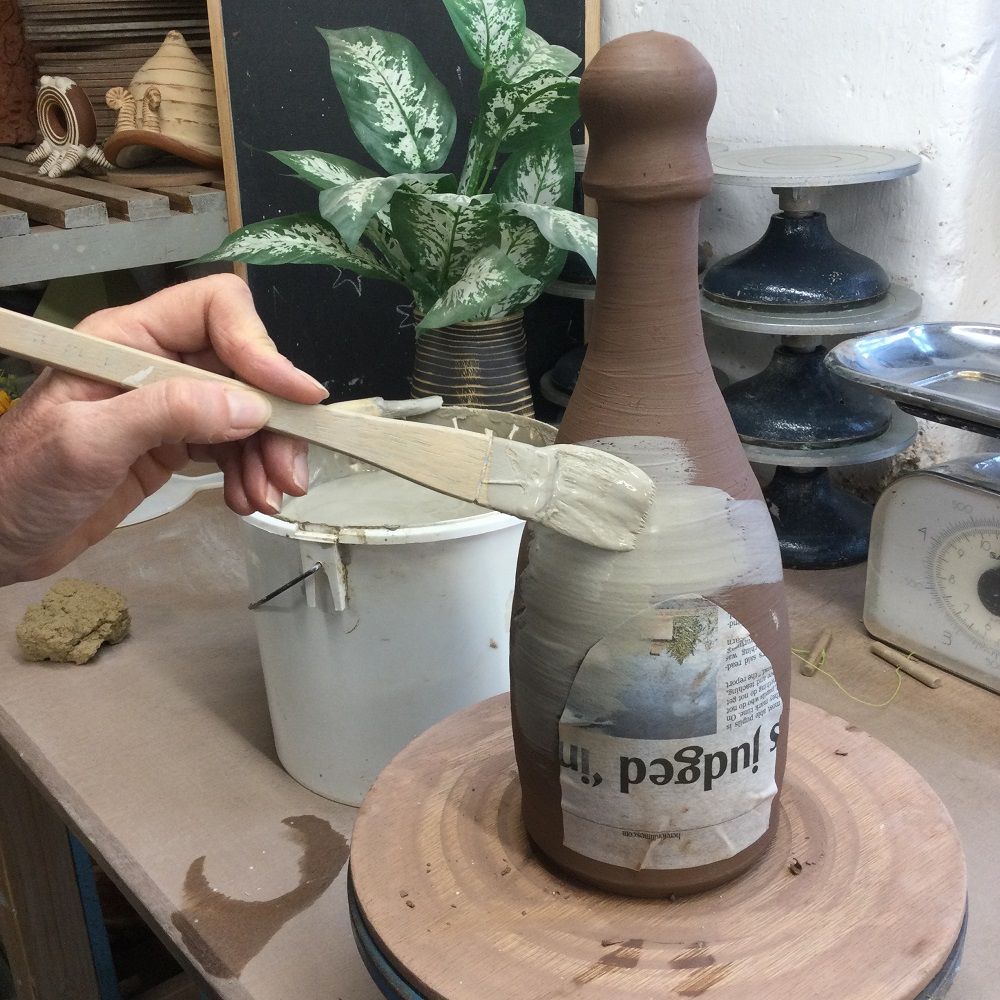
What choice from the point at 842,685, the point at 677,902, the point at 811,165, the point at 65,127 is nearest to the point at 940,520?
the point at 842,685

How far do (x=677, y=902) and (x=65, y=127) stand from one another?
1.57 meters

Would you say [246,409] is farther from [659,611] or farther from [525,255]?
[525,255]

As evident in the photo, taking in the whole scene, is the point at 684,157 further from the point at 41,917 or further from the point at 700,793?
the point at 41,917

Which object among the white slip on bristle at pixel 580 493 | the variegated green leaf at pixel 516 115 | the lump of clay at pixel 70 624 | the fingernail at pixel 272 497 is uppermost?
the variegated green leaf at pixel 516 115

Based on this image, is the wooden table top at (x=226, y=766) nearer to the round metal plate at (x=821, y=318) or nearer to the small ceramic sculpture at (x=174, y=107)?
the round metal plate at (x=821, y=318)

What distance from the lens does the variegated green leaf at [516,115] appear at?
41.4 inches

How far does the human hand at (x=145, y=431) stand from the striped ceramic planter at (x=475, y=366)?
32 cm

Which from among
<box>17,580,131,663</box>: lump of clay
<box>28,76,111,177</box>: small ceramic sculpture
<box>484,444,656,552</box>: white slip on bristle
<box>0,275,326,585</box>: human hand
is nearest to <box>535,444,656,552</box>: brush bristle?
<box>484,444,656,552</box>: white slip on bristle

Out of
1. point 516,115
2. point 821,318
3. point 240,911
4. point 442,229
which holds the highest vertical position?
point 516,115

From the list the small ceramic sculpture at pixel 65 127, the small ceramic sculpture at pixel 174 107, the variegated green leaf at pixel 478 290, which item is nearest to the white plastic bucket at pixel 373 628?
the variegated green leaf at pixel 478 290

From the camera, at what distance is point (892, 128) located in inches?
49.9

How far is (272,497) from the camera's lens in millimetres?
819

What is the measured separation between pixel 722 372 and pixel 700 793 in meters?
0.91

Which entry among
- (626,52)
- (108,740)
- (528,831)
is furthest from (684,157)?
(108,740)
